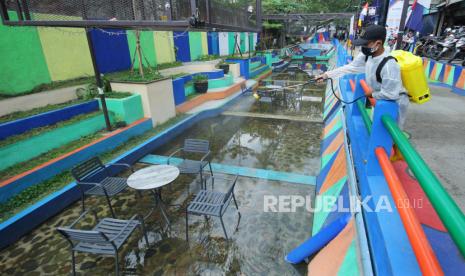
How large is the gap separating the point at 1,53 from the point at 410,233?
8.14 m

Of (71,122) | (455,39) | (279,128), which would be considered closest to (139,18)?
(71,122)

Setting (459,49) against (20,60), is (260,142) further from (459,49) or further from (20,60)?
(459,49)

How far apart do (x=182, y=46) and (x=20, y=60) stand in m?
8.27

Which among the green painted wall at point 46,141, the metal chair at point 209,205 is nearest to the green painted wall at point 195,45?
the green painted wall at point 46,141

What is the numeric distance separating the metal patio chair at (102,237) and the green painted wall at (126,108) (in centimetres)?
392

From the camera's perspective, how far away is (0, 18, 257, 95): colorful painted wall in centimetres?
618

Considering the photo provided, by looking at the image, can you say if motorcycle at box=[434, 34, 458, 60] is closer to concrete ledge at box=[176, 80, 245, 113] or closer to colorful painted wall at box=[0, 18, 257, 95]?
concrete ledge at box=[176, 80, 245, 113]

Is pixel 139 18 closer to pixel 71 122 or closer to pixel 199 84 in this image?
pixel 71 122

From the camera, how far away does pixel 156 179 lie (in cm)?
390

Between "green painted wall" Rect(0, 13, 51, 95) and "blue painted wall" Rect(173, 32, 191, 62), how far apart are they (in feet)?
22.7

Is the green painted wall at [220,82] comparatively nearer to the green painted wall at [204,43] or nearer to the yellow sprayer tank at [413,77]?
the green painted wall at [204,43]

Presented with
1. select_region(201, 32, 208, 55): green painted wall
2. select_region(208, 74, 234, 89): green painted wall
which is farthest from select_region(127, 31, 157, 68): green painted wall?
select_region(201, 32, 208, 55): green painted wall

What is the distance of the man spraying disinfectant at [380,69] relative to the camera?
96.9 inches

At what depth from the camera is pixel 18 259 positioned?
347 centimetres
